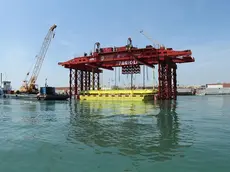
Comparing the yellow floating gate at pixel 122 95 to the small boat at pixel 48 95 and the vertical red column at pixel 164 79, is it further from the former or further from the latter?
the small boat at pixel 48 95

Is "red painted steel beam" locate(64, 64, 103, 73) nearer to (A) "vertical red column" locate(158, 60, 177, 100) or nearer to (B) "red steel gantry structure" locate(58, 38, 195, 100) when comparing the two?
(B) "red steel gantry structure" locate(58, 38, 195, 100)

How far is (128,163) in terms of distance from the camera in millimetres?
9242

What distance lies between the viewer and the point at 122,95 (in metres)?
65.7

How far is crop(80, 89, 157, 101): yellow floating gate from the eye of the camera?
201 ft

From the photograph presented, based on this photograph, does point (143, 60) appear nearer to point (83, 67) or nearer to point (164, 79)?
point (164, 79)

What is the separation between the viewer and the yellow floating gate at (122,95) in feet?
201

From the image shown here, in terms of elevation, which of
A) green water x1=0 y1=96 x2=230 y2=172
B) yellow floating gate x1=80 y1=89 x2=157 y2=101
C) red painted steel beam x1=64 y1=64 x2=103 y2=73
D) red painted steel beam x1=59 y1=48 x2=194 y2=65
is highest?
red painted steel beam x1=59 y1=48 x2=194 y2=65

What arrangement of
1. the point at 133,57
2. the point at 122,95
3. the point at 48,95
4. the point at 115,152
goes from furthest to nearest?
the point at 48,95
the point at 122,95
the point at 133,57
the point at 115,152

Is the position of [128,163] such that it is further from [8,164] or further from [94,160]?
[8,164]

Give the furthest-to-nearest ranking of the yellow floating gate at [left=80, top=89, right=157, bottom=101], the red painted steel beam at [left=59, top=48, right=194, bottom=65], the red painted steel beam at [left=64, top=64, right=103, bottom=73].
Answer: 1. the red painted steel beam at [left=64, top=64, right=103, bottom=73]
2. the yellow floating gate at [left=80, top=89, right=157, bottom=101]
3. the red painted steel beam at [left=59, top=48, right=194, bottom=65]

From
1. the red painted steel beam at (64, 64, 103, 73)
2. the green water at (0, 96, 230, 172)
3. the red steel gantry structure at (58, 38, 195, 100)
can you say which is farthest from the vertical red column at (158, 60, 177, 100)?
the green water at (0, 96, 230, 172)

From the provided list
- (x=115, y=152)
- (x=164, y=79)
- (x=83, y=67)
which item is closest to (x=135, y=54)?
(x=164, y=79)

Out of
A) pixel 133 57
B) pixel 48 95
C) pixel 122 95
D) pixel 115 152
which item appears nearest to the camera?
pixel 115 152

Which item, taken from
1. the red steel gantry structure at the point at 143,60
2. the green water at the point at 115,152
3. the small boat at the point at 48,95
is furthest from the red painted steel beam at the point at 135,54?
the green water at the point at 115,152
